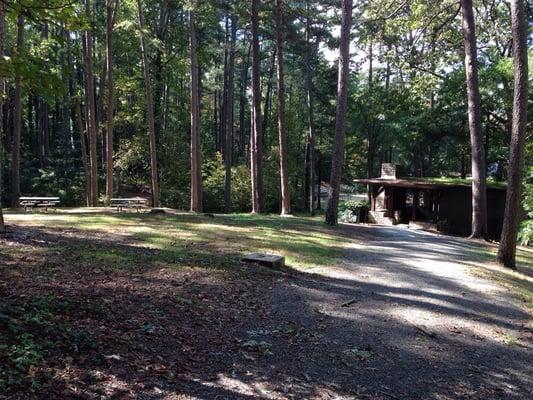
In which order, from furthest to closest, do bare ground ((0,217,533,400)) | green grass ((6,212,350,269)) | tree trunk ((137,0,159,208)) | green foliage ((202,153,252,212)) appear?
green foliage ((202,153,252,212))
tree trunk ((137,0,159,208))
green grass ((6,212,350,269))
bare ground ((0,217,533,400))

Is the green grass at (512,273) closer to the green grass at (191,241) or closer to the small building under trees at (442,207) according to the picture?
the green grass at (191,241)

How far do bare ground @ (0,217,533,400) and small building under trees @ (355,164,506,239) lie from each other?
15.0 metres

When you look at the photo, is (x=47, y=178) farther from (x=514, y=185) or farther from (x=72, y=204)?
(x=514, y=185)

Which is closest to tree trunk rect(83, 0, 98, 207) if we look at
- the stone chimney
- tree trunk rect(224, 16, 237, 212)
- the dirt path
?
tree trunk rect(224, 16, 237, 212)

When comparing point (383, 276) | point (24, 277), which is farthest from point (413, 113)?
point (24, 277)

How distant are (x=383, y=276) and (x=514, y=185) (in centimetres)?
410

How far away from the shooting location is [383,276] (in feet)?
28.9

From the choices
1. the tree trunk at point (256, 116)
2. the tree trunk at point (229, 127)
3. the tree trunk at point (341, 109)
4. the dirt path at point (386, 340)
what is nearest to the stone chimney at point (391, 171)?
the tree trunk at point (256, 116)

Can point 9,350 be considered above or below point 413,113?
below

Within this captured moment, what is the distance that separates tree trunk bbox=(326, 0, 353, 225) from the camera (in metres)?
15.3

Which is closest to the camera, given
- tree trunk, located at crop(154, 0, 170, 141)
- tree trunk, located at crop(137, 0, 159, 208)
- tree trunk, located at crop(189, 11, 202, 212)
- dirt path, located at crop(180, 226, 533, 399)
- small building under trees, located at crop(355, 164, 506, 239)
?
dirt path, located at crop(180, 226, 533, 399)

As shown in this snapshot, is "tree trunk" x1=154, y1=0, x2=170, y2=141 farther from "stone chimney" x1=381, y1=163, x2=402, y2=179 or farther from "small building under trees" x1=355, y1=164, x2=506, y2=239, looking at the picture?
"small building under trees" x1=355, y1=164, x2=506, y2=239

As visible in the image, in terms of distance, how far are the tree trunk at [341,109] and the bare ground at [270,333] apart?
7541 mm

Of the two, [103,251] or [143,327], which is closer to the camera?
[143,327]
